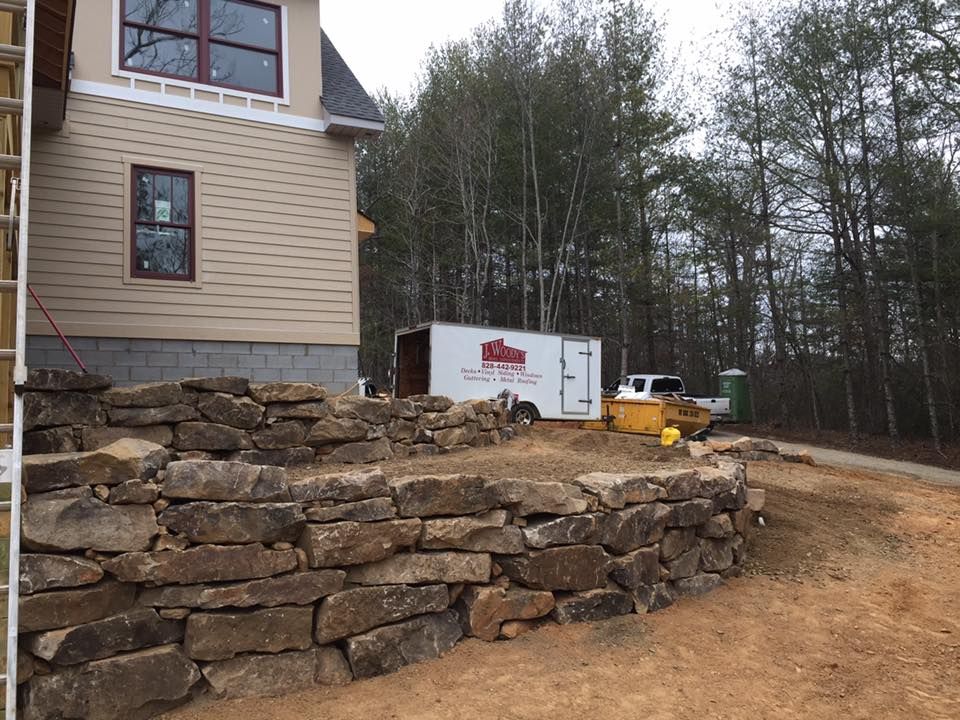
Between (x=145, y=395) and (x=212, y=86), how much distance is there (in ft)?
15.0

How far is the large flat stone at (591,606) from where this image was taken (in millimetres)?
4707

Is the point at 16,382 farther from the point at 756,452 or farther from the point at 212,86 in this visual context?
the point at 756,452

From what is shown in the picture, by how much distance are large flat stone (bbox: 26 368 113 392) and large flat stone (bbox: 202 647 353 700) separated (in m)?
2.94

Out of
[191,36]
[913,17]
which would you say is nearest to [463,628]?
[191,36]

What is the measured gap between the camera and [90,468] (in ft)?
11.9

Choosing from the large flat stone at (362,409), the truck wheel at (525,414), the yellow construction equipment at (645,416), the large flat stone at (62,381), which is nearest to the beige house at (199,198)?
the large flat stone at (362,409)

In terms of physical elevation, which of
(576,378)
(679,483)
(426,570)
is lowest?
(426,570)

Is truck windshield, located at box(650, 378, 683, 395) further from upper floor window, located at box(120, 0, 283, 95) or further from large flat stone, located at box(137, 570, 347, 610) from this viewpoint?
large flat stone, located at box(137, 570, 347, 610)

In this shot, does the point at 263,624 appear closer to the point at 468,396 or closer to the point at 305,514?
the point at 305,514

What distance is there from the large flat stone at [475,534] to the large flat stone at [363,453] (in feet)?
7.83

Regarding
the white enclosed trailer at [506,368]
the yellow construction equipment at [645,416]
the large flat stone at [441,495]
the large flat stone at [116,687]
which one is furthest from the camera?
the yellow construction equipment at [645,416]

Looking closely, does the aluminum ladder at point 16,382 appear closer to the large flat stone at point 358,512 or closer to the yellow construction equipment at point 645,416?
the large flat stone at point 358,512

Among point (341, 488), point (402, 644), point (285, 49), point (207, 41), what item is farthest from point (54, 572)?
point (285, 49)

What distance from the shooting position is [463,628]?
14.6 ft
